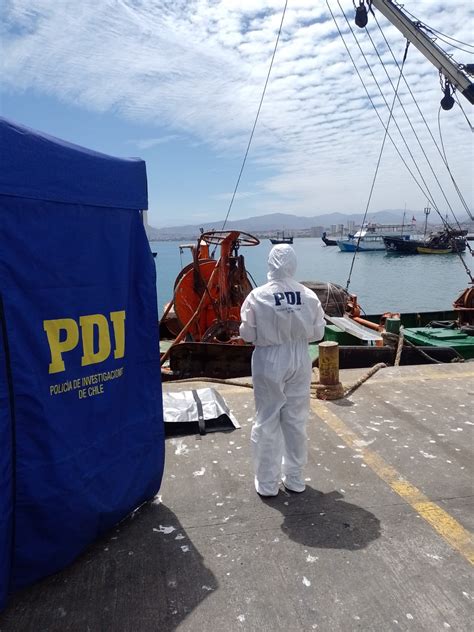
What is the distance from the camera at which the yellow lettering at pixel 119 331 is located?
277 centimetres

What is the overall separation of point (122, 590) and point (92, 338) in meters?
1.34

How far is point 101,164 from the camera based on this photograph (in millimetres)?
2615

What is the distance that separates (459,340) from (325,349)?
4.77 meters

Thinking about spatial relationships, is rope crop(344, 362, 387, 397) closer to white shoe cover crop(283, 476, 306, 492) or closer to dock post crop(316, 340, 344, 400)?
dock post crop(316, 340, 344, 400)

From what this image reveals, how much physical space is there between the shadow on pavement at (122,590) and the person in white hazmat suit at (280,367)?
0.83 metres

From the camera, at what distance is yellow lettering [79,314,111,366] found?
257cm

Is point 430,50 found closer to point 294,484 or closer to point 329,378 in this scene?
point 329,378

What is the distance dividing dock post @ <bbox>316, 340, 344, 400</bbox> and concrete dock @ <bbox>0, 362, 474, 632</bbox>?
1010 mm

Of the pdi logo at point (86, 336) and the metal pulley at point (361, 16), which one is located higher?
the metal pulley at point (361, 16)

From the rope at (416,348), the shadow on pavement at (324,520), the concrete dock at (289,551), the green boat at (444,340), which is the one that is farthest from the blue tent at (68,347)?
the green boat at (444,340)

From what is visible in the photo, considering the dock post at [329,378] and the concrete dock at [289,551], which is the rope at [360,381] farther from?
the concrete dock at [289,551]

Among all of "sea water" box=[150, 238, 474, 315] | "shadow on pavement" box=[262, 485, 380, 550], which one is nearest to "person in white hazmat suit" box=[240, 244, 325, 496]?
"shadow on pavement" box=[262, 485, 380, 550]

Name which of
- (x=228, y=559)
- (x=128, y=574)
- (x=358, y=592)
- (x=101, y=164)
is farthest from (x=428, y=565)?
(x=101, y=164)

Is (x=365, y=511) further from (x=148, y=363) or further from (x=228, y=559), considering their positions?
(x=148, y=363)
